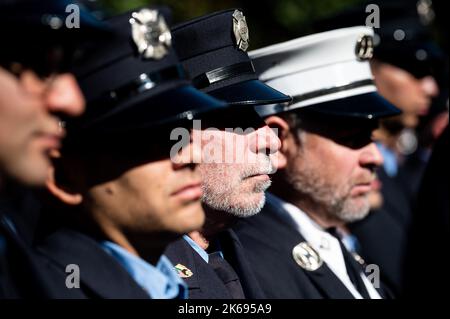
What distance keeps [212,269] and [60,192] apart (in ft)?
3.31

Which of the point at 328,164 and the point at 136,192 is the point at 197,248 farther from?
the point at 328,164

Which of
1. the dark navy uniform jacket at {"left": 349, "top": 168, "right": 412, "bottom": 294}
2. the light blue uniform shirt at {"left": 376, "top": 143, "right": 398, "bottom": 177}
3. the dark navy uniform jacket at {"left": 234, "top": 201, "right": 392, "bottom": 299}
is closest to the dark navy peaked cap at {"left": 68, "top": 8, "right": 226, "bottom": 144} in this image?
the dark navy uniform jacket at {"left": 234, "top": 201, "right": 392, "bottom": 299}

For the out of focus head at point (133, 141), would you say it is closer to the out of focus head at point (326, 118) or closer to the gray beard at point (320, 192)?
the out of focus head at point (326, 118)

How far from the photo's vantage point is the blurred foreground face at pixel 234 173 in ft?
11.0

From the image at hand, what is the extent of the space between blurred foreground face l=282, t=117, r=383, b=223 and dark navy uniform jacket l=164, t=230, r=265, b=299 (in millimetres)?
745

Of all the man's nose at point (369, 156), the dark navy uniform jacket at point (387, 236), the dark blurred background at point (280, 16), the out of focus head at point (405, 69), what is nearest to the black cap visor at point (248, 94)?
the man's nose at point (369, 156)

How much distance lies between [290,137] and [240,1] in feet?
13.1

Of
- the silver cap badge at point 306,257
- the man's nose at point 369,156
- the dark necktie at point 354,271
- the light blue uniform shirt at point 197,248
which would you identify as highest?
the light blue uniform shirt at point 197,248

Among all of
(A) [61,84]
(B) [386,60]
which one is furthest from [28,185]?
(B) [386,60]

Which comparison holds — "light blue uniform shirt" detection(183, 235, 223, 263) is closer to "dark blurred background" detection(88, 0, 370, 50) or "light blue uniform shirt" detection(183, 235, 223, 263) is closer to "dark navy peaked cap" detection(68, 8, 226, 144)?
"dark navy peaked cap" detection(68, 8, 226, 144)

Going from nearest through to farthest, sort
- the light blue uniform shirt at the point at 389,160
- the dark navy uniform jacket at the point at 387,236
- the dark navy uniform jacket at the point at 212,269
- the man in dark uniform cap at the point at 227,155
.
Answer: the dark navy uniform jacket at the point at 212,269
the man in dark uniform cap at the point at 227,155
the dark navy uniform jacket at the point at 387,236
the light blue uniform shirt at the point at 389,160

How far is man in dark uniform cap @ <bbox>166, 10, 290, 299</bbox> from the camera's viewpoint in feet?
11.0

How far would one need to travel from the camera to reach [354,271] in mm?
4141
